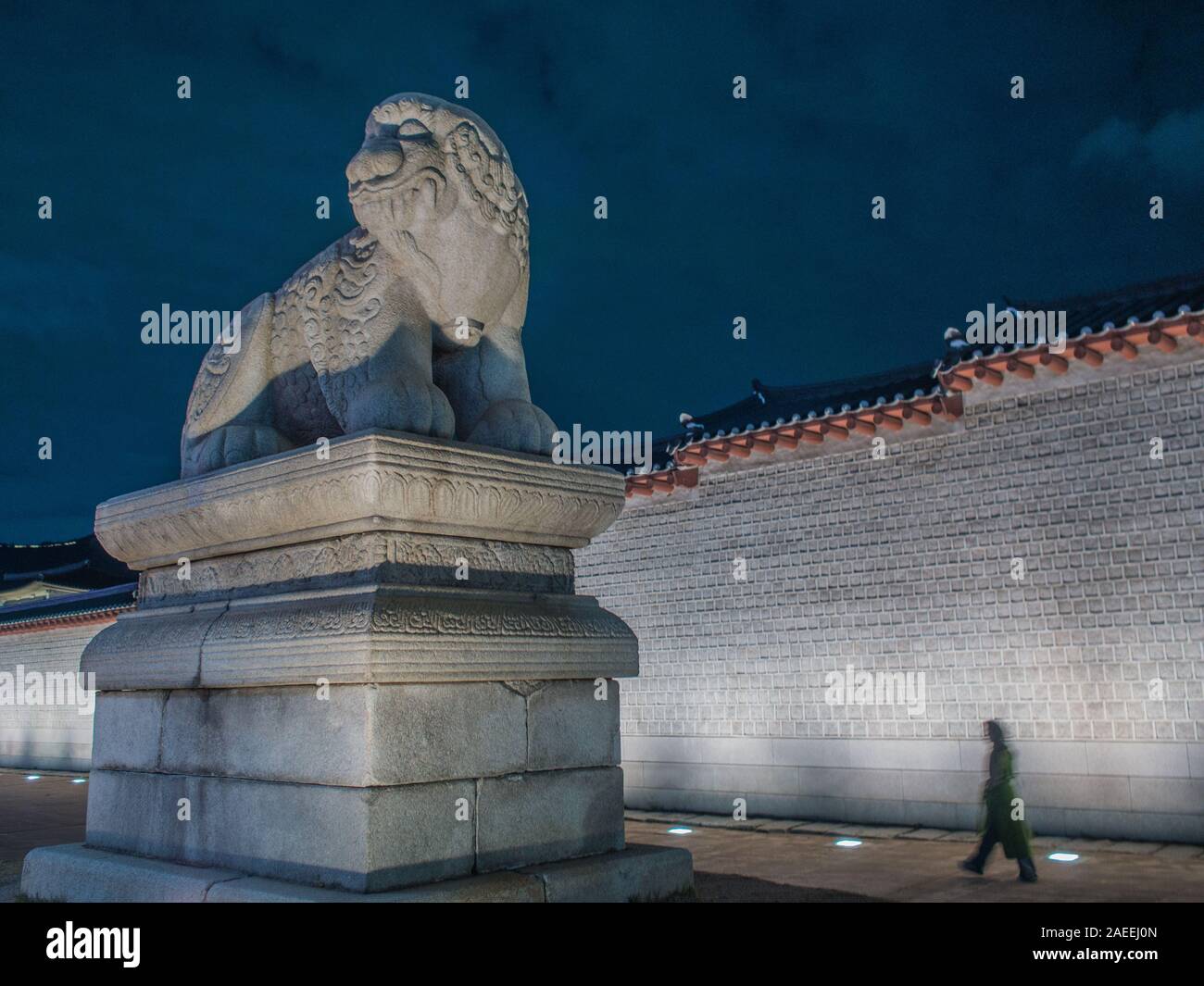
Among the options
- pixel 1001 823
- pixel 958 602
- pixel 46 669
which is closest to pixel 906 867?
pixel 1001 823

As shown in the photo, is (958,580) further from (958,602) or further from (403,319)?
(403,319)

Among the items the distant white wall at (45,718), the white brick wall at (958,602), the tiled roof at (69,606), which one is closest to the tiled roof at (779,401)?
the white brick wall at (958,602)

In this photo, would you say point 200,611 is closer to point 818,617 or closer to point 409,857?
point 409,857

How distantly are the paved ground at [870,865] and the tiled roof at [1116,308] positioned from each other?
3829mm

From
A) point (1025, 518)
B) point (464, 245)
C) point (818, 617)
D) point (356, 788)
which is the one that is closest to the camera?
point (356, 788)

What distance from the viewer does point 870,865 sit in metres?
6.81

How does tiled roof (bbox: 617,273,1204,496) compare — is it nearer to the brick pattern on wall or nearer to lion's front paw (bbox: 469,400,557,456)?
the brick pattern on wall

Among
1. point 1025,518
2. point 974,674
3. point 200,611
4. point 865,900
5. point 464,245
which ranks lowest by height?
point 865,900

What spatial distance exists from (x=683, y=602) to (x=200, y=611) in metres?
7.38

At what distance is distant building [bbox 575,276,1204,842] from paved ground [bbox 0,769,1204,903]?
480 mm

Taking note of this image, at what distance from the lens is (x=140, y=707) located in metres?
3.76

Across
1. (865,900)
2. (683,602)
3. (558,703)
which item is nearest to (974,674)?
(683,602)

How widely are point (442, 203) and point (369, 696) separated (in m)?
1.73

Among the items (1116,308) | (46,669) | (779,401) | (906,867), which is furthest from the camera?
(46,669)
